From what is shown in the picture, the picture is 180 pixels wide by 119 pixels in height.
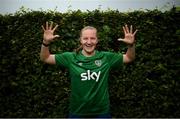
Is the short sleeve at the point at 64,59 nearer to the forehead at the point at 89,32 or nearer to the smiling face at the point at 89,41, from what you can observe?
the smiling face at the point at 89,41

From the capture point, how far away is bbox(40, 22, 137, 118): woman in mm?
3943

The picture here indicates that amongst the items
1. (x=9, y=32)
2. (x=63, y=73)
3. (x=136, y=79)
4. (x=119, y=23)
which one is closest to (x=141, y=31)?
(x=119, y=23)

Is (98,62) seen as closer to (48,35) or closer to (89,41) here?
(89,41)

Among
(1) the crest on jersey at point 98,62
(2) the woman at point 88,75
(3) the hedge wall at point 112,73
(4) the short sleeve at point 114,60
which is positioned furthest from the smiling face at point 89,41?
(3) the hedge wall at point 112,73

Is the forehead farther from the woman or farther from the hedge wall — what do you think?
the hedge wall

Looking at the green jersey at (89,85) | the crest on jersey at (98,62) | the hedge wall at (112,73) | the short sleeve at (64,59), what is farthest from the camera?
the hedge wall at (112,73)

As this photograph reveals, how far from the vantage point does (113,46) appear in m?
7.28

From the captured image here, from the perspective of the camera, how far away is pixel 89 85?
13.0ft

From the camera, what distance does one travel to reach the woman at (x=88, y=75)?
12.9 ft

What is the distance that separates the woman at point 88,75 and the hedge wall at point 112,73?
2910 mm

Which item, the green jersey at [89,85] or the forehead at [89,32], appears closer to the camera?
the green jersey at [89,85]

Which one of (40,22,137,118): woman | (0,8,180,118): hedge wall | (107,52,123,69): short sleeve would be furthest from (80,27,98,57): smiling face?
(0,8,180,118): hedge wall

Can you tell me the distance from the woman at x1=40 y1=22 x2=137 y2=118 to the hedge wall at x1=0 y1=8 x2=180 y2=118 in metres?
2.91

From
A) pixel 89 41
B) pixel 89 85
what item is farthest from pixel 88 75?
pixel 89 41
